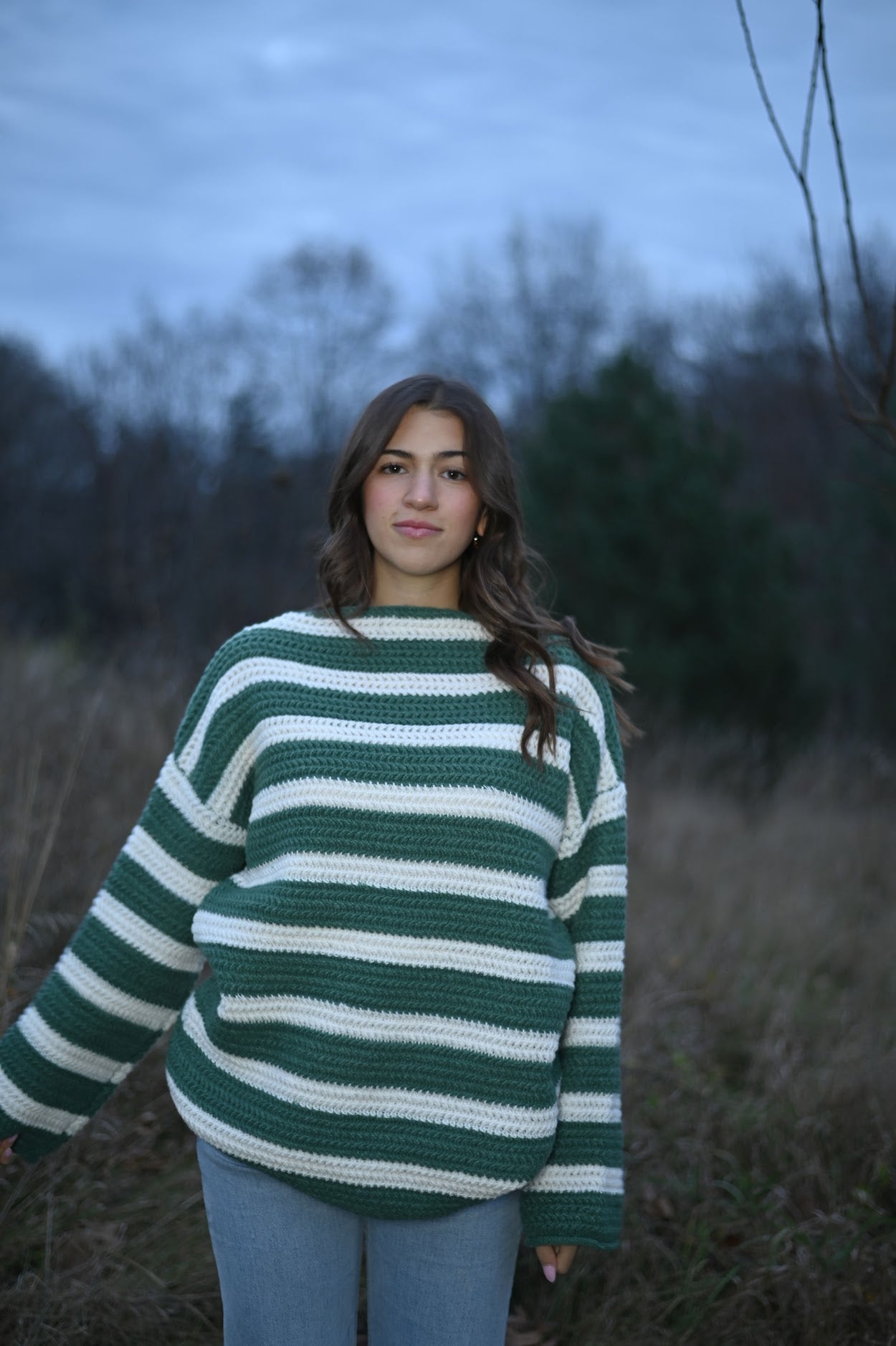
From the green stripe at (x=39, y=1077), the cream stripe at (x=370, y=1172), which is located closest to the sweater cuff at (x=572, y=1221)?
the cream stripe at (x=370, y=1172)

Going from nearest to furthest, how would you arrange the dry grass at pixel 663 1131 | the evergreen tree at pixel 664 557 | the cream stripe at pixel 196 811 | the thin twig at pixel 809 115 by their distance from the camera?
the cream stripe at pixel 196 811, the thin twig at pixel 809 115, the dry grass at pixel 663 1131, the evergreen tree at pixel 664 557

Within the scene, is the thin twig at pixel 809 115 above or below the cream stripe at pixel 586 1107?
above

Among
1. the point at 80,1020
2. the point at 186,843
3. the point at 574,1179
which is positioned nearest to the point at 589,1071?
the point at 574,1179

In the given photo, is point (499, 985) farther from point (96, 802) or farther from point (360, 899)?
point (96, 802)

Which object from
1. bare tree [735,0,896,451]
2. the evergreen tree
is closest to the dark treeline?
the evergreen tree

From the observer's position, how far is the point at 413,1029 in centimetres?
176

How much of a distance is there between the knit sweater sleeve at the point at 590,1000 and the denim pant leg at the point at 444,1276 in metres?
0.07

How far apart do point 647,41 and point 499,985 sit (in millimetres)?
2470

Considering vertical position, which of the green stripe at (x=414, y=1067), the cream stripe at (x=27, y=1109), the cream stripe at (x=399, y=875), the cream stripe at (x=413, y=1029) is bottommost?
the cream stripe at (x=27, y=1109)

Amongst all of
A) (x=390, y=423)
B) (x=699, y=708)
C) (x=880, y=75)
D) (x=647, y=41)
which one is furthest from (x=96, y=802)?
(x=699, y=708)

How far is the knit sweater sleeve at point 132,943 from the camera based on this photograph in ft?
6.39

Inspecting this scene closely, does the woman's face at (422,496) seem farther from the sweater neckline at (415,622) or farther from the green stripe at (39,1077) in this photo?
the green stripe at (39,1077)

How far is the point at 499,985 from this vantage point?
1.76 meters

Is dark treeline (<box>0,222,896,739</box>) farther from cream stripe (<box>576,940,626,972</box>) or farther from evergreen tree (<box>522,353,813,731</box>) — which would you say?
cream stripe (<box>576,940,626,972</box>)
